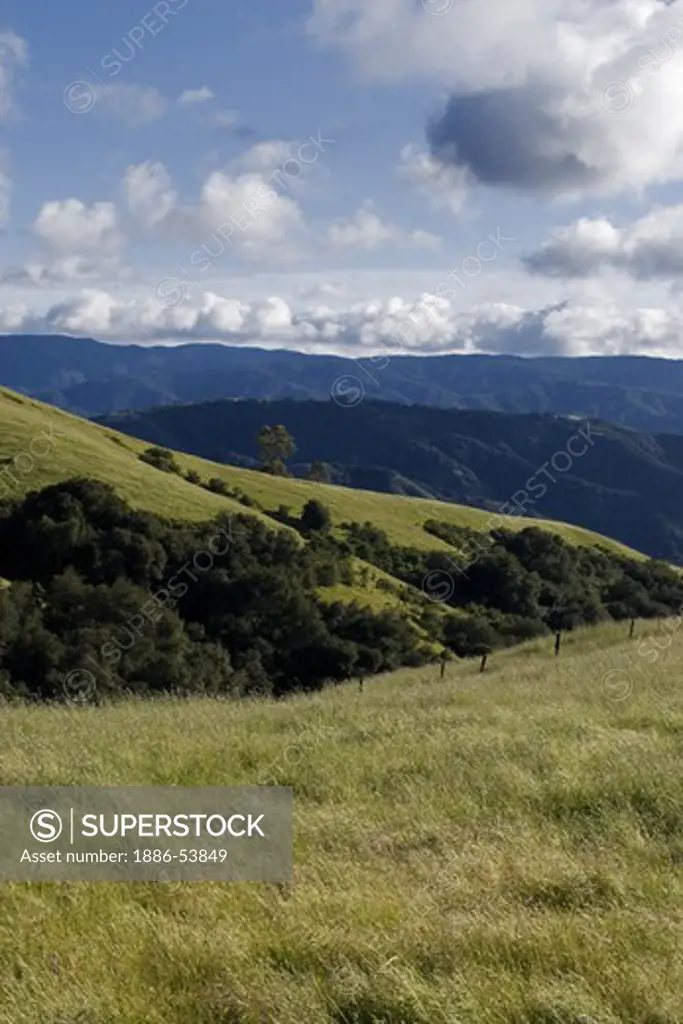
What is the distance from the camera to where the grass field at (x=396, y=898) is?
483cm

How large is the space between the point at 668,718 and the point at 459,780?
431 centimetres

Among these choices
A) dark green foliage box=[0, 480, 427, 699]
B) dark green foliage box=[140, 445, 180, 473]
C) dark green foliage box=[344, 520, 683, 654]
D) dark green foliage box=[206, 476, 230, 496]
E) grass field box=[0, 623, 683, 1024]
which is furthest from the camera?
dark green foliage box=[140, 445, 180, 473]

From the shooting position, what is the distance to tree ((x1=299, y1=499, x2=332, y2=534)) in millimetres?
87938

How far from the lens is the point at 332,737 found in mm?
11594

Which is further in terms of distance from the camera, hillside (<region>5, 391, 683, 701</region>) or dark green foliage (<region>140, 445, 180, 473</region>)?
dark green foliage (<region>140, 445, 180, 473</region>)

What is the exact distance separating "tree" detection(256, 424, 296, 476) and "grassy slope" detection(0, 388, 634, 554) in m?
21.1

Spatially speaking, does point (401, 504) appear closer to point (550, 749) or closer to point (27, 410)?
point (27, 410)

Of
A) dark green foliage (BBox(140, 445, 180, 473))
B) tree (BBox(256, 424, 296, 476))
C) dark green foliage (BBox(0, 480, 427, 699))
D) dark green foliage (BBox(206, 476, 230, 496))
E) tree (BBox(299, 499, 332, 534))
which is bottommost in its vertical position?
dark green foliage (BBox(0, 480, 427, 699))

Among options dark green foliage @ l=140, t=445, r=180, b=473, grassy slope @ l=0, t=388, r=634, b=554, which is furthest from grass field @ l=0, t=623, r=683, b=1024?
dark green foliage @ l=140, t=445, r=180, b=473

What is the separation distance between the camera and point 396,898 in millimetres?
6059

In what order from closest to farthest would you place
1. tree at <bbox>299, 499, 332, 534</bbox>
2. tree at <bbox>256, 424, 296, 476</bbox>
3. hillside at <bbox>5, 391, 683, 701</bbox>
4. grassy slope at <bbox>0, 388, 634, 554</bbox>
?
hillside at <bbox>5, 391, 683, 701</bbox> → grassy slope at <bbox>0, 388, 634, 554</bbox> → tree at <bbox>299, 499, 332, 534</bbox> → tree at <bbox>256, 424, 296, 476</bbox>

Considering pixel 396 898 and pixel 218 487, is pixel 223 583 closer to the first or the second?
pixel 218 487

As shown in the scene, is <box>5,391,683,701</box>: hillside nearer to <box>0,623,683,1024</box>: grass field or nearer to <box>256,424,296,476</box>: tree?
<box>0,623,683,1024</box>: grass field

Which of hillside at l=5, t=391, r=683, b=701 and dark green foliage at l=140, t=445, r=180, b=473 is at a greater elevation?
dark green foliage at l=140, t=445, r=180, b=473
